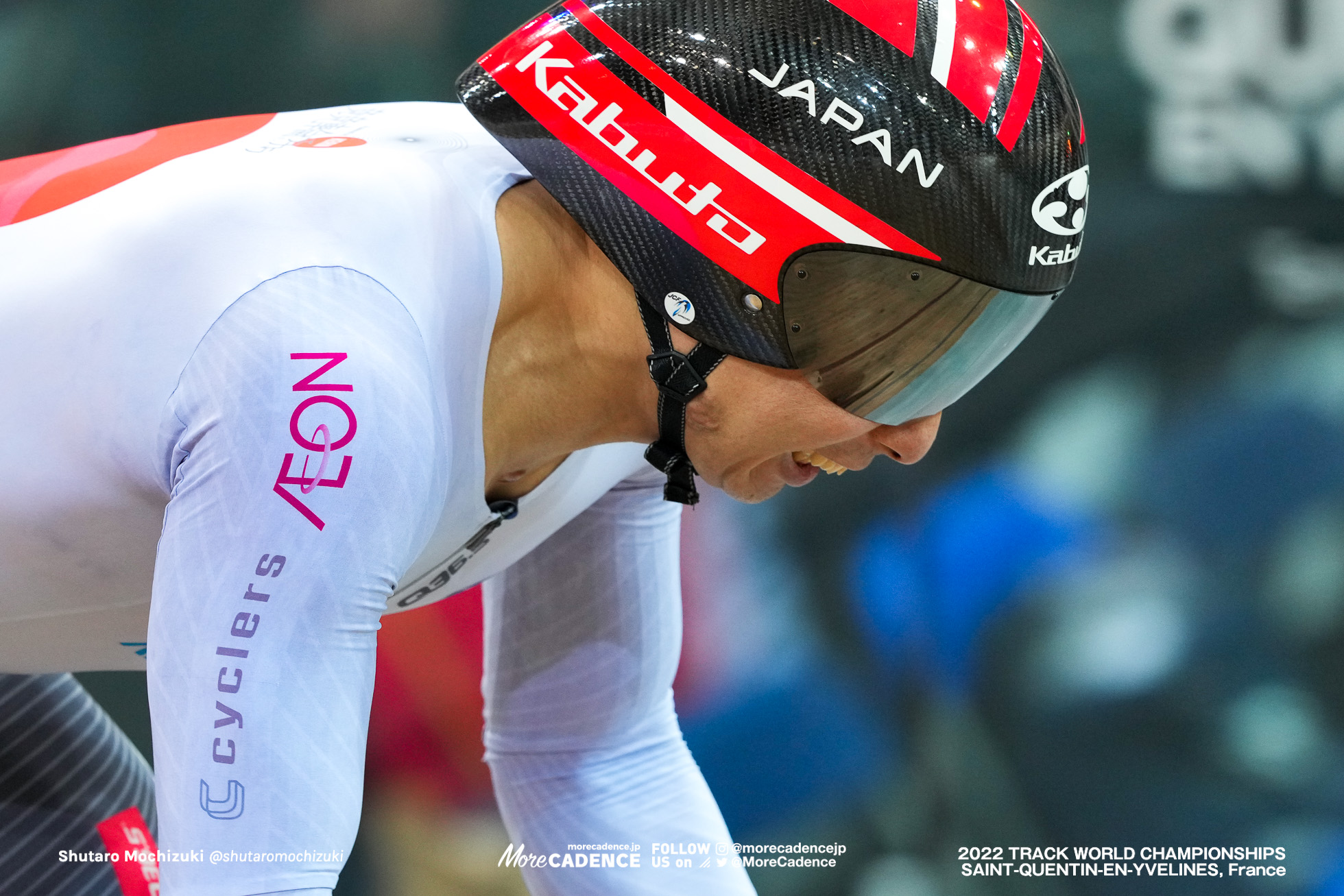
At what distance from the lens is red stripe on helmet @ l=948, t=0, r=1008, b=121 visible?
867mm

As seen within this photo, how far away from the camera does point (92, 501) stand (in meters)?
0.78

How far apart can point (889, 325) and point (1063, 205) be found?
0.15 meters

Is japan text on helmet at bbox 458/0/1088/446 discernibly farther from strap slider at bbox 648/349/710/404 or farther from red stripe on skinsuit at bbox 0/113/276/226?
red stripe on skinsuit at bbox 0/113/276/226

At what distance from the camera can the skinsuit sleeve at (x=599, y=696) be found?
4.10 ft

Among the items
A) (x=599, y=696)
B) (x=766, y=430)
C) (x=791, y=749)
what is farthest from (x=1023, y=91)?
(x=791, y=749)

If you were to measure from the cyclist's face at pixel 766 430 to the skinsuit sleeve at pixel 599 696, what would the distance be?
0.79ft

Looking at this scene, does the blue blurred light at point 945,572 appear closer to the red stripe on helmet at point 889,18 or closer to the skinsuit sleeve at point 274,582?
the red stripe on helmet at point 889,18

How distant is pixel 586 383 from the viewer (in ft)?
3.07

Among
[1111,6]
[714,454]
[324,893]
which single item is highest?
[1111,6]

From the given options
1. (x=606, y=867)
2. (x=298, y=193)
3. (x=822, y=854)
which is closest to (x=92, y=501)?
(x=298, y=193)

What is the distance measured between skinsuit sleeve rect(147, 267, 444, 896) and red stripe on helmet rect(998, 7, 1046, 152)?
17.8 inches

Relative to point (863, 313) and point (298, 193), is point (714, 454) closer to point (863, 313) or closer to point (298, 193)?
point (863, 313)

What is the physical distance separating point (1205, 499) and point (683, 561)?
74 cm

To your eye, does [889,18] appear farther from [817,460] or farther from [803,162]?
[817,460]
